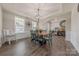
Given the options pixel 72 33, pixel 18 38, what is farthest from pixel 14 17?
pixel 72 33

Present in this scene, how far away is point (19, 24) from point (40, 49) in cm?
57

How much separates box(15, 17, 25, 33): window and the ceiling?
11 cm

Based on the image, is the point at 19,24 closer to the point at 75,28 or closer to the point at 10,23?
the point at 10,23

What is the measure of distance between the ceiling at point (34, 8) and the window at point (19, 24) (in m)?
0.11

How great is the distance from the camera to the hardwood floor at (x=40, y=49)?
1.88 m

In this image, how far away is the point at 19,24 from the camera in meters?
1.97

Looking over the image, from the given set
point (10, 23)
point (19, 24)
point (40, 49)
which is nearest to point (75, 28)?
point (40, 49)

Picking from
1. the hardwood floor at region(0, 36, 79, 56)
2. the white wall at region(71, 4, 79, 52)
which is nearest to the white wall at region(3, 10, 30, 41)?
the hardwood floor at region(0, 36, 79, 56)

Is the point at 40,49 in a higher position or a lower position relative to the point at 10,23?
lower

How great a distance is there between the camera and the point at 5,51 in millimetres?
1873

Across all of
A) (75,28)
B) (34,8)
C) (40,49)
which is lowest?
(40,49)

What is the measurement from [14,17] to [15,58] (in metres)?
0.69

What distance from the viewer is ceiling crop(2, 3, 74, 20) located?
1.89 m

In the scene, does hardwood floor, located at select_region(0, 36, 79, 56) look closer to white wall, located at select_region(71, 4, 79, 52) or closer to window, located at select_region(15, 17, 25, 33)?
white wall, located at select_region(71, 4, 79, 52)
